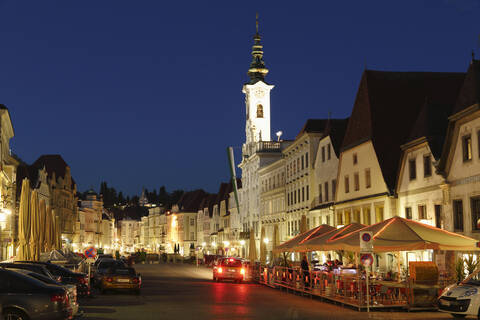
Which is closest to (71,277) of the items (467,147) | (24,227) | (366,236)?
(24,227)

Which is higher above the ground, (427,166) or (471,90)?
(471,90)

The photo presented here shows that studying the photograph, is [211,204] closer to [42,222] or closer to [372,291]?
[42,222]

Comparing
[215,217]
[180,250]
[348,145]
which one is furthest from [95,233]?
[348,145]

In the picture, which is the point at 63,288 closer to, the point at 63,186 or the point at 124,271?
the point at 124,271

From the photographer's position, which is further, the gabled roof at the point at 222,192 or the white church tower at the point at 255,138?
the gabled roof at the point at 222,192

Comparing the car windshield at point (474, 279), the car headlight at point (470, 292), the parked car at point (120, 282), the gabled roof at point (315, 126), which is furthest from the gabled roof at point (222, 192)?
the car headlight at point (470, 292)

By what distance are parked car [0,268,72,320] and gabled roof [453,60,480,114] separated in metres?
21.8

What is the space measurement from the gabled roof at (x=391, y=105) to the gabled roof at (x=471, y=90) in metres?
10.4

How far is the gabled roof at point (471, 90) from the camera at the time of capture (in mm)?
31298

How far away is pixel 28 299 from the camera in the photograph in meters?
15.6

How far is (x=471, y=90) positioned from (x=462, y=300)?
587 inches

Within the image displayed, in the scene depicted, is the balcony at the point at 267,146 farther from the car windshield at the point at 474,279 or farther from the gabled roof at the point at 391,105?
the car windshield at the point at 474,279

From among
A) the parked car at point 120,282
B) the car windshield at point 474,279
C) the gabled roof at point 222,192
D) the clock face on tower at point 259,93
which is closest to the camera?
the car windshield at point 474,279

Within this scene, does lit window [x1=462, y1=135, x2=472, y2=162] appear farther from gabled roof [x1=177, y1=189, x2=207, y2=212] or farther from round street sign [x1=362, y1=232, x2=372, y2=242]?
gabled roof [x1=177, y1=189, x2=207, y2=212]
